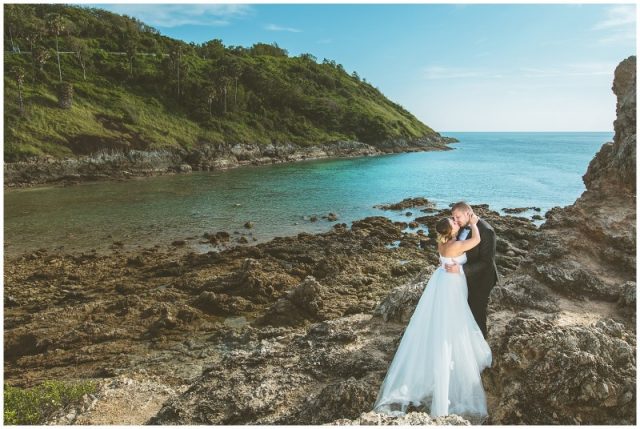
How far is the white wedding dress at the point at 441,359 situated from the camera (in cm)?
754

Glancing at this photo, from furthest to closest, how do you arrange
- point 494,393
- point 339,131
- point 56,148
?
1. point 339,131
2. point 56,148
3. point 494,393

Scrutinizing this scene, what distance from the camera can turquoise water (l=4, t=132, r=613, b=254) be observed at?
34812mm

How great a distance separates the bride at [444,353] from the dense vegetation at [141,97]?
68177 mm

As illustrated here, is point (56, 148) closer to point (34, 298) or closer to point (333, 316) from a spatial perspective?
point (34, 298)

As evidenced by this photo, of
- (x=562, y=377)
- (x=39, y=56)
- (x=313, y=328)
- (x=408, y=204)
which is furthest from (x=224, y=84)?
(x=562, y=377)

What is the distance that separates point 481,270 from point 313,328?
19.2 ft

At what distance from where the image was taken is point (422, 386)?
7.88 metres

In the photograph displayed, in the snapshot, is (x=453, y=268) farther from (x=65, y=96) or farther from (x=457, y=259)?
(x=65, y=96)

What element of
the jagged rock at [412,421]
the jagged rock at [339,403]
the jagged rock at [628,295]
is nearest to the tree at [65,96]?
the jagged rock at [339,403]

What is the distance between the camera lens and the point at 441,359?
25.1ft

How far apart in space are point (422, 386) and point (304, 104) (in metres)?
129

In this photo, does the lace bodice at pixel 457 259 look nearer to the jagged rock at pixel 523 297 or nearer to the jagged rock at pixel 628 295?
the jagged rock at pixel 523 297

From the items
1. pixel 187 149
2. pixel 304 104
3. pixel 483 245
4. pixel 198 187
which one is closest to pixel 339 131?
pixel 304 104

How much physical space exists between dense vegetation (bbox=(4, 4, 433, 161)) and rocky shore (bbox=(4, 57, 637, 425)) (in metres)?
52.5
